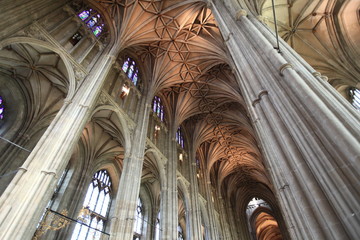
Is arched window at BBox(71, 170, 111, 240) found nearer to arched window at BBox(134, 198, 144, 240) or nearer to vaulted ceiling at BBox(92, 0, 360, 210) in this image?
arched window at BBox(134, 198, 144, 240)

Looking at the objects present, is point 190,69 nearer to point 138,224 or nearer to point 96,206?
point 96,206

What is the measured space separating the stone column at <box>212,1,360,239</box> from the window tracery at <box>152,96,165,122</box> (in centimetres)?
1117

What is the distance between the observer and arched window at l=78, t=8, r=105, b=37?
11.8 meters

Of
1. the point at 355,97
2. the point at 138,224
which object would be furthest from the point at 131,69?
the point at 355,97

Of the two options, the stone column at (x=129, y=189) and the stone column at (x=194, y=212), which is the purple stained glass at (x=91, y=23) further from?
the stone column at (x=194, y=212)

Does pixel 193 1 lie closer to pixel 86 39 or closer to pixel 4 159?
pixel 86 39

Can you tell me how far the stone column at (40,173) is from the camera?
5320mm

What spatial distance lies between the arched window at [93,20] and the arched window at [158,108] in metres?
6.63

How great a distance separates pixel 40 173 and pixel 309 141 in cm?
692

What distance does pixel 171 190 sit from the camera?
1338 cm

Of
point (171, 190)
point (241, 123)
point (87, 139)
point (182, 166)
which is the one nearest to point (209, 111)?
point (241, 123)

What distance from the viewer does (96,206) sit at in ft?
46.7

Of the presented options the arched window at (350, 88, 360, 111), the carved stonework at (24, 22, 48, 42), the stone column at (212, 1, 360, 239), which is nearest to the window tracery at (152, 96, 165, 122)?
the carved stonework at (24, 22, 48, 42)

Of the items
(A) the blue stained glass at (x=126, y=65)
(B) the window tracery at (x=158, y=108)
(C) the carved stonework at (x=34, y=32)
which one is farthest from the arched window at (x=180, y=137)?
(C) the carved stonework at (x=34, y=32)
